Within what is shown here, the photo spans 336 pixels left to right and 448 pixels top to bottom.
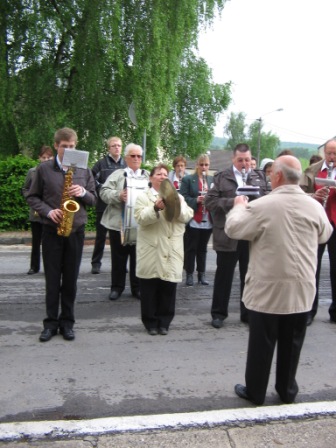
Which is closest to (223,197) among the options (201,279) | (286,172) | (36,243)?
(286,172)

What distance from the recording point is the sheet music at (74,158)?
5012 mm

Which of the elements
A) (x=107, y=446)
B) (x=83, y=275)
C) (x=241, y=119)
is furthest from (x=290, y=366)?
(x=241, y=119)

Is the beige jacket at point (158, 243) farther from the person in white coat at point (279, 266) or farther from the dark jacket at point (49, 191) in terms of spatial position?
the person in white coat at point (279, 266)

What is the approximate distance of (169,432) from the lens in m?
3.49

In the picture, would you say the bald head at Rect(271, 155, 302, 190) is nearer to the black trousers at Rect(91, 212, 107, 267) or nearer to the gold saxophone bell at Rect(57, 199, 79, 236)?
the gold saxophone bell at Rect(57, 199, 79, 236)

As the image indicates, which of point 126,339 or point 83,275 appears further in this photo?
point 83,275

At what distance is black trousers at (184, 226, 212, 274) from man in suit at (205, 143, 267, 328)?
84.5 inches

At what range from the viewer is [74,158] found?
199 inches

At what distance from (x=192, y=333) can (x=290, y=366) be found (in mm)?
1877

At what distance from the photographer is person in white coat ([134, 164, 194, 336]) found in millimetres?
5457

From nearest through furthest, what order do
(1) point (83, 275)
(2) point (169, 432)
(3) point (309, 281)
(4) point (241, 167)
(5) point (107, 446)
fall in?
(5) point (107, 446) → (2) point (169, 432) → (3) point (309, 281) → (4) point (241, 167) → (1) point (83, 275)

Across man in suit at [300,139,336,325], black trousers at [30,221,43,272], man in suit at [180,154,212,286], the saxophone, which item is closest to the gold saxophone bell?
the saxophone

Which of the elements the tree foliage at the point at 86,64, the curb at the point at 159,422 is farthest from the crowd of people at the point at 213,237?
the tree foliage at the point at 86,64

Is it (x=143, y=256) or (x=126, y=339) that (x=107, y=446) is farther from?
(x=143, y=256)
